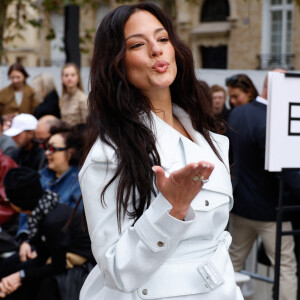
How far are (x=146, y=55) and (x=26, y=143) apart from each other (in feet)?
15.1

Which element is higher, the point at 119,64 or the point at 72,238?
the point at 119,64

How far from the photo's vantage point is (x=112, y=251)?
72.9 inches

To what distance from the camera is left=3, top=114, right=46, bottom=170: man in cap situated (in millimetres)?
6363

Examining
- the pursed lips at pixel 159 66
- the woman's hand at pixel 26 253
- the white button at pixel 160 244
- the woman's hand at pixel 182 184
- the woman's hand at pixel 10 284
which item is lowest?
the woman's hand at pixel 10 284

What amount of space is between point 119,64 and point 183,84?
28 cm

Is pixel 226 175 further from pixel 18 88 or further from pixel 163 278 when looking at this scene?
pixel 18 88

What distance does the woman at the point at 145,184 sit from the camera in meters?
1.80

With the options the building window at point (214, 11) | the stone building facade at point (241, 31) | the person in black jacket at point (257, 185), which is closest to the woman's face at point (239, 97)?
the person in black jacket at point (257, 185)

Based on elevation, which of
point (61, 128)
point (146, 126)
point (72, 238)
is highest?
point (146, 126)

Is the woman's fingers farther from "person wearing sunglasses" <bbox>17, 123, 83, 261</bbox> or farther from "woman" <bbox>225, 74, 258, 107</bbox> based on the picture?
"woman" <bbox>225, 74, 258, 107</bbox>

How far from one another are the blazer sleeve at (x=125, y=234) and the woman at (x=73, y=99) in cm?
590

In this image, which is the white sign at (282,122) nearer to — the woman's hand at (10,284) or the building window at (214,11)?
the woman's hand at (10,284)

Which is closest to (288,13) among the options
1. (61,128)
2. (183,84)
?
(61,128)

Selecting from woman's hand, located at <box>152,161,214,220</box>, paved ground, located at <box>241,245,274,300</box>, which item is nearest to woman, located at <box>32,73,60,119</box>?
paved ground, located at <box>241,245,274,300</box>
